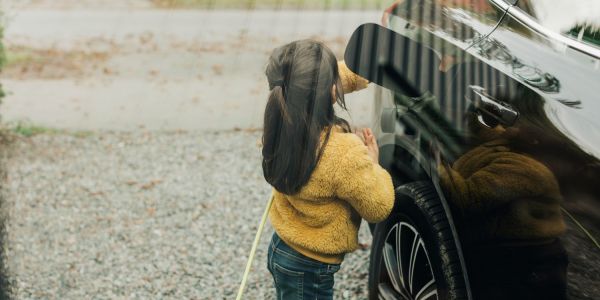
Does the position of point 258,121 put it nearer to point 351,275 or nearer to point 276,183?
point 351,275

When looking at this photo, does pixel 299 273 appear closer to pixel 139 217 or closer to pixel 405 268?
pixel 405 268

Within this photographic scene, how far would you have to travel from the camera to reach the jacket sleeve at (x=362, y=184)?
2201mm

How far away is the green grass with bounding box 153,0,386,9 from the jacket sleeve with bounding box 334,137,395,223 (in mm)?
9479

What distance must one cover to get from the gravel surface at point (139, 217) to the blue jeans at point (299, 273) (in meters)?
1.04

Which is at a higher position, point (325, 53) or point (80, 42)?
point (325, 53)

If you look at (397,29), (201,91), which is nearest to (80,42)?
(201,91)

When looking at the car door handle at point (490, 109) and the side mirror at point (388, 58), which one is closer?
the car door handle at point (490, 109)

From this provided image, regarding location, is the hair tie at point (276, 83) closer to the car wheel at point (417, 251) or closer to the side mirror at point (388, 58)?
the side mirror at point (388, 58)

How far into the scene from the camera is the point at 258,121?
21.2ft

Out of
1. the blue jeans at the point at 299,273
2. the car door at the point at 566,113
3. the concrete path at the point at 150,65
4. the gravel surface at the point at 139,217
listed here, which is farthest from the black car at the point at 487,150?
the concrete path at the point at 150,65

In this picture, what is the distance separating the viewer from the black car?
1.69 m

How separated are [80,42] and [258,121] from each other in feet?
12.6

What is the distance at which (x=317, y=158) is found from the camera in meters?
2.23

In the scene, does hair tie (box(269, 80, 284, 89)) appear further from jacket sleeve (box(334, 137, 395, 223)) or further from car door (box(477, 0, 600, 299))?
car door (box(477, 0, 600, 299))
